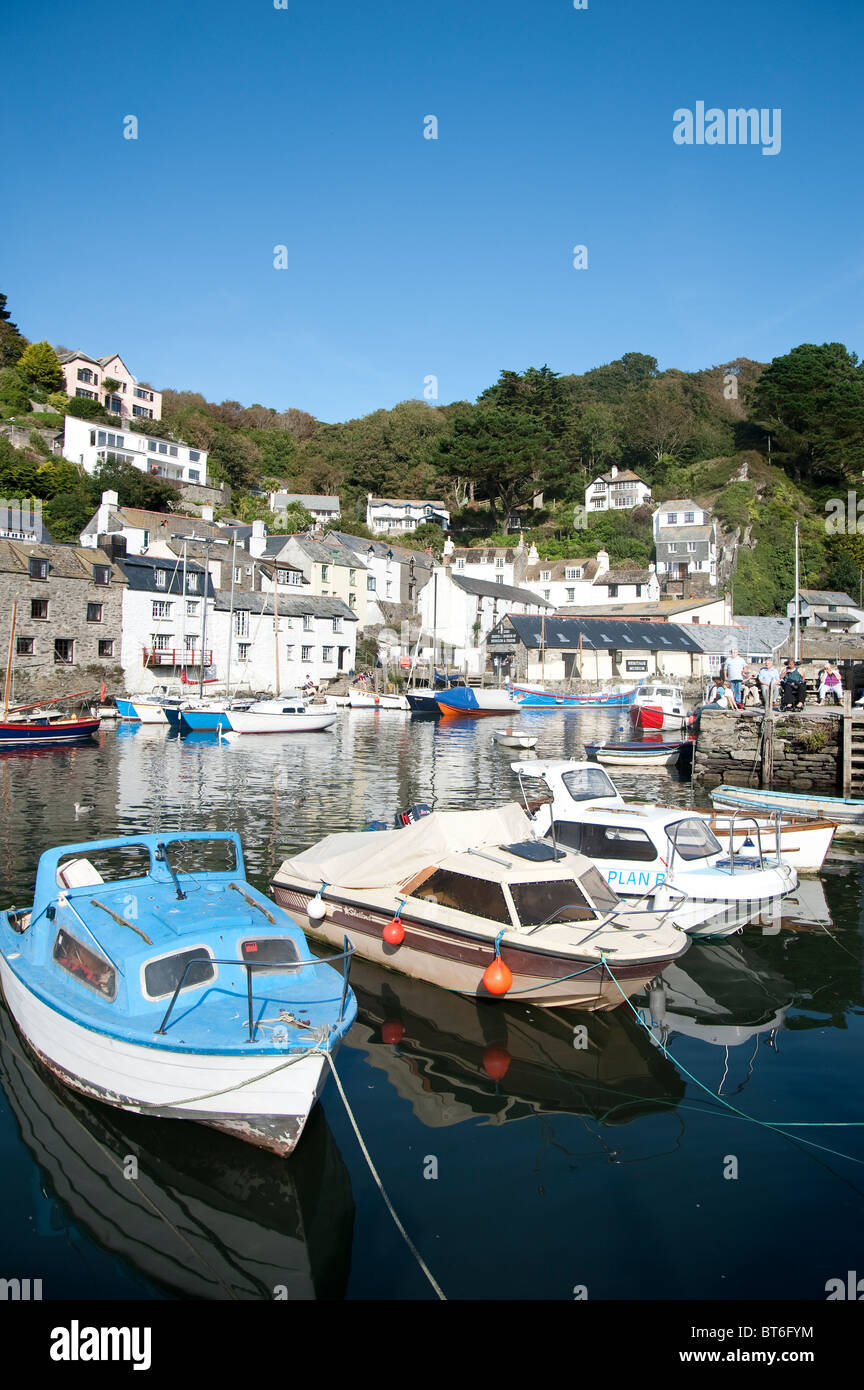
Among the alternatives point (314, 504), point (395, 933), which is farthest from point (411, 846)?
point (314, 504)

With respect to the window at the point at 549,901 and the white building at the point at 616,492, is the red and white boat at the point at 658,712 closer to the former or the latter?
the window at the point at 549,901

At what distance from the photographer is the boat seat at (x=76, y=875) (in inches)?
469

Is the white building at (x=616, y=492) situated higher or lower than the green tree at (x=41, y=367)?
lower

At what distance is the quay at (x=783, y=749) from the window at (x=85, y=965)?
1017 inches

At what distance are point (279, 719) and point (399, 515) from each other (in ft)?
218

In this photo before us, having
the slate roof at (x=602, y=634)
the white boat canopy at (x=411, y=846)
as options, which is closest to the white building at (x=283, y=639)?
the slate roof at (x=602, y=634)

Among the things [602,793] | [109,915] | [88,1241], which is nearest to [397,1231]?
[88,1241]

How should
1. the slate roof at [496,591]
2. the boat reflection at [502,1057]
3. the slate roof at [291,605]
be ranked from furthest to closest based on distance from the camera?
the slate roof at [496,591]
the slate roof at [291,605]
the boat reflection at [502,1057]

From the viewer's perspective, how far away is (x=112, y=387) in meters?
103

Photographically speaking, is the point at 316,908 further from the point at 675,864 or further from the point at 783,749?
the point at 783,749

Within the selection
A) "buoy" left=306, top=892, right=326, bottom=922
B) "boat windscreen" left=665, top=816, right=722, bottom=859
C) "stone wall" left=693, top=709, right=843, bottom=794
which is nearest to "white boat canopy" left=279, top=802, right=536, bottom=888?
"buoy" left=306, top=892, right=326, bottom=922

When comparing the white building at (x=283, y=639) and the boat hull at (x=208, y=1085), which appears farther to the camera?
the white building at (x=283, y=639)

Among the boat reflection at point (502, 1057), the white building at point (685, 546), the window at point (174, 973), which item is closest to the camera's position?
the window at point (174, 973)
